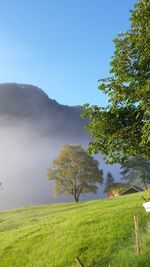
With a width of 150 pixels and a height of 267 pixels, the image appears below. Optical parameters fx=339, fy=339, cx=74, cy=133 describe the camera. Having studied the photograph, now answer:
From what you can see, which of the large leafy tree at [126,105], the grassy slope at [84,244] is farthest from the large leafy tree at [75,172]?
the large leafy tree at [126,105]

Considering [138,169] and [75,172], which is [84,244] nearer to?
[75,172]

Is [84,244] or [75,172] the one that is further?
[75,172]

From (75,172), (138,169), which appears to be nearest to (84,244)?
(75,172)

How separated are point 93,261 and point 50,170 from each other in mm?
54408

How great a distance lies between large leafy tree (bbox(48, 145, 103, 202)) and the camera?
7394cm

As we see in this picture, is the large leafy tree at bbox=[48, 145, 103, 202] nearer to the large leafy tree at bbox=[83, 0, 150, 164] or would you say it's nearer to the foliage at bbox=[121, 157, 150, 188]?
the foliage at bbox=[121, 157, 150, 188]

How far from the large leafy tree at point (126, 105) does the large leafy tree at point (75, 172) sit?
2168 inches

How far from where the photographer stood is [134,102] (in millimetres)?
16453

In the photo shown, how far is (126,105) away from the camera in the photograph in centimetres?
1781

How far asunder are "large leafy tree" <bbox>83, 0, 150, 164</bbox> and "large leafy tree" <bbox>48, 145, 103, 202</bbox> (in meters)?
55.1

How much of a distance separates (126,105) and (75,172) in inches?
2279

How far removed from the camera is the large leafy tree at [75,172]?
2911 inches

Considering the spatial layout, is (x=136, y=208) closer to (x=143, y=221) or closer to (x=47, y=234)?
(x=143, y=221)

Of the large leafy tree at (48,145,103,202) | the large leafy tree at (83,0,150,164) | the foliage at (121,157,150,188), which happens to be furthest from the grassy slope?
the foliage at (121,157,150,188)
